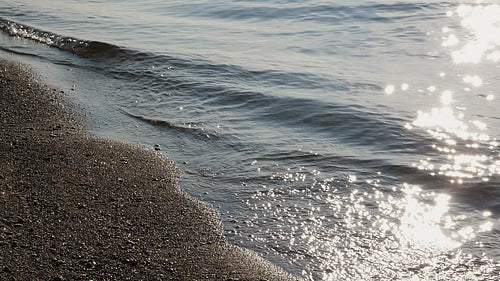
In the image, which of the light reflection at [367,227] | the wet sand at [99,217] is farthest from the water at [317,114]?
the wet sand at [99,217]

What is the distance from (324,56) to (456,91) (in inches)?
96.2

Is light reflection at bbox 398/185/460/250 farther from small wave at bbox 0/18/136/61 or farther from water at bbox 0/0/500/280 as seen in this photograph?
small wave at bbox 0/18/136/61

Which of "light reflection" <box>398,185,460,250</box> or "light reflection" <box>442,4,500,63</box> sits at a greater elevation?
"light reflection" <box>442,4,500,63</box>

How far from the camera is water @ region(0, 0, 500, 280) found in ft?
14.3

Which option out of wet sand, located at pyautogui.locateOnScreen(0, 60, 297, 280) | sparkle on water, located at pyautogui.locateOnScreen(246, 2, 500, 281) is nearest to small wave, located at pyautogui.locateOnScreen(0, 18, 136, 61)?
wet sand, located at pyautogui.locateOnScreen(0, 60, 297, 280)

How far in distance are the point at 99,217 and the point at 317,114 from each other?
11.7ft

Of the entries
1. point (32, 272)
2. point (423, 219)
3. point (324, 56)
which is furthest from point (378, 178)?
point (324, 56)

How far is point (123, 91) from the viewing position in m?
8.12

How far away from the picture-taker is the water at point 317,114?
14.3ft

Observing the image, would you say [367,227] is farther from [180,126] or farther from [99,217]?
[180,126]

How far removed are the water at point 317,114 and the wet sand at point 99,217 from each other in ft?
0.94

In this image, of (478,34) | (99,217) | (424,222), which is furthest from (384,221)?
(478,34)

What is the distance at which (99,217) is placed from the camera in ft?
14.0

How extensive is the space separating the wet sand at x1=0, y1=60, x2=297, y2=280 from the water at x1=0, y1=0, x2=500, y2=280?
0.94ft
